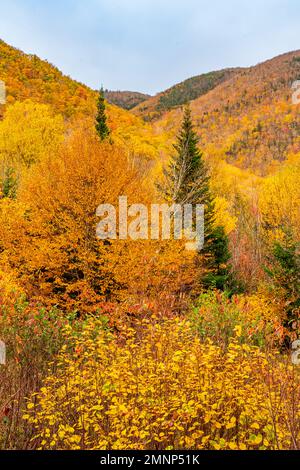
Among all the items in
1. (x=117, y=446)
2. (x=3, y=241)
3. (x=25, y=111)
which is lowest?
(x=117, y=446)

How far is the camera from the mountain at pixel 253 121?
9125 cm

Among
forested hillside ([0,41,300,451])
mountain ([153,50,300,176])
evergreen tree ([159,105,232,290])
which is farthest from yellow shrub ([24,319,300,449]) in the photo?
mountain ([153,50,300,176])

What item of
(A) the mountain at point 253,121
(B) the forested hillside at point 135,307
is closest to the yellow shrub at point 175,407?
(B) the forested hillside at point 135,307

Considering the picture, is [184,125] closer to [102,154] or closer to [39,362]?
[102,154]

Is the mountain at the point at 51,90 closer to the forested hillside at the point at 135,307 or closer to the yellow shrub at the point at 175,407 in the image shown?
the forested hillside at the point at 135,307

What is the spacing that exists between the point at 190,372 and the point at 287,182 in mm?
26645

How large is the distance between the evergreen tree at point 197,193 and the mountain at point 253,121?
64.1 ft

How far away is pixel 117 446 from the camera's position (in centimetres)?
479

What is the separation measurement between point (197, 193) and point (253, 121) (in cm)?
10540

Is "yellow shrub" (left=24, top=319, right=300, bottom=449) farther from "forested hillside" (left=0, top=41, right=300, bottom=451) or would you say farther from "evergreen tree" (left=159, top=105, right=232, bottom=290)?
"evergreen tree" (left=159, top=105, right=232, bottom=290)

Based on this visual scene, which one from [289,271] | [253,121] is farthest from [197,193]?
[253,121]

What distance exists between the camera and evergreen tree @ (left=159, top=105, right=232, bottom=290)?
65.4 feet

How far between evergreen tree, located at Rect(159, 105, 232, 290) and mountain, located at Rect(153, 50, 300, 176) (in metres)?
19.5

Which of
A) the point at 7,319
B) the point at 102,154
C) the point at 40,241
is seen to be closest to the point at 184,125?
the point at 102,154
